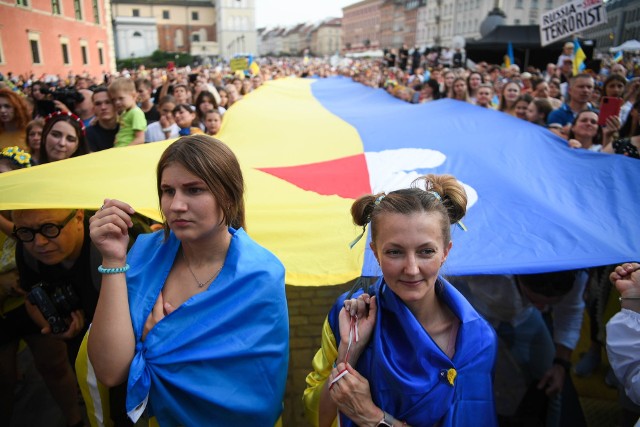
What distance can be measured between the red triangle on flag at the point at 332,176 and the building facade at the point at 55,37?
21620 millimetres

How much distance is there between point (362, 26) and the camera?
100m

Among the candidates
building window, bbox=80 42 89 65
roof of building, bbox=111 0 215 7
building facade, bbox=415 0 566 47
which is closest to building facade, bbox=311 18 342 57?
building facade, bbox=415 0 566 47

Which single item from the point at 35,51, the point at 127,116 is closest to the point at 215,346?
the point at 127,116

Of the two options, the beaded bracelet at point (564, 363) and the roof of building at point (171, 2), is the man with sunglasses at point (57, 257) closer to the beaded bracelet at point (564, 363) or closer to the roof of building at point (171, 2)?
the beaded bracelet at point (564, 363)

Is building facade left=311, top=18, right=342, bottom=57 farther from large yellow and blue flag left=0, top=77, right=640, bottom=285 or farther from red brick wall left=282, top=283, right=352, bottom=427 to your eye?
large yellow and blue flag left=0, top=77, right=640, bottom=285

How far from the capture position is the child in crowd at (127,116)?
4059mm

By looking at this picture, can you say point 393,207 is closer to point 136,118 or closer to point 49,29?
point 136,118

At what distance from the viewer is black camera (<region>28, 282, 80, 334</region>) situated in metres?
1.97

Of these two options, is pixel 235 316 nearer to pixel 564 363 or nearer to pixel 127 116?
pixel 564 363

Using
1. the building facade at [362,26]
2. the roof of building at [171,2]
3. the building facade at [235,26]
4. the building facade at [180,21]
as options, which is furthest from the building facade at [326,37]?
the building facade at [235,26]

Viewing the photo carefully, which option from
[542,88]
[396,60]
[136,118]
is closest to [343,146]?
[136,118]

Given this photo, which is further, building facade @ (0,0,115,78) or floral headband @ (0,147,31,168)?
building facade @ (0,0,115,78)

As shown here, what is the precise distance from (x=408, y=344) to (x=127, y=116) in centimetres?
362

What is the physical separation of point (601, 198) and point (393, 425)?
80.3 inches
